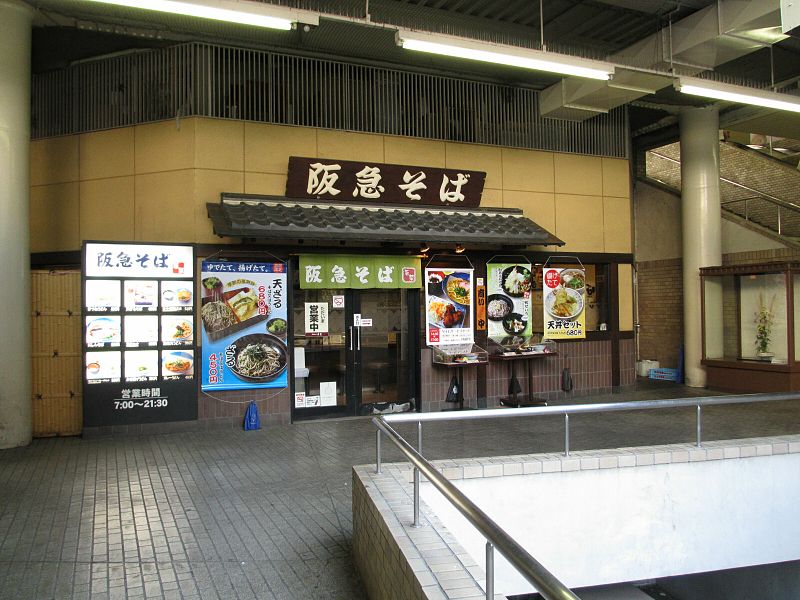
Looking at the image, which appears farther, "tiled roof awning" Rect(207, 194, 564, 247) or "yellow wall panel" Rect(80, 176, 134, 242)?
"yellow wall panel" Rect(80, 176, 134, 242)

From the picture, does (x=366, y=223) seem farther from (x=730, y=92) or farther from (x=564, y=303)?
(x=730, y=92)

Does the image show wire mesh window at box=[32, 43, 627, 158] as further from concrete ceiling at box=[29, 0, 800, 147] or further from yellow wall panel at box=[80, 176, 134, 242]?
yellow wall panel at box=[80, 176, 134, 242]

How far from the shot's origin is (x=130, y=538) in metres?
5.15

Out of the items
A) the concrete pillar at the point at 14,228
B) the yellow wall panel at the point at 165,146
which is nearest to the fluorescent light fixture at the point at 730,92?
the yellow wall panel at the point at 165,146

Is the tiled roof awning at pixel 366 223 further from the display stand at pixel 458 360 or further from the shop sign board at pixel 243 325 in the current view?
the display stand at pixel 458 360

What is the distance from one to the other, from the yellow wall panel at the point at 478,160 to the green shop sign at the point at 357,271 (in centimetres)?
230

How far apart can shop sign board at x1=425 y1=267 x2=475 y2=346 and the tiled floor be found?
1.81 metres

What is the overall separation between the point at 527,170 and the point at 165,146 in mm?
7103

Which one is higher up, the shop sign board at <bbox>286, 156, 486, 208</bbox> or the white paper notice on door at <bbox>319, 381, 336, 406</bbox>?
the shop sign board at <bbox>286, 156, 486, 208</bbox>

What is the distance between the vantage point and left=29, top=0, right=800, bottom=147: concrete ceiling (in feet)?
29.9

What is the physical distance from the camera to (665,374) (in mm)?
14828

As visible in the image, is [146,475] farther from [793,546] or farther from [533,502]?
[793,546]

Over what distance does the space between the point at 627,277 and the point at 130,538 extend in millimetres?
11129

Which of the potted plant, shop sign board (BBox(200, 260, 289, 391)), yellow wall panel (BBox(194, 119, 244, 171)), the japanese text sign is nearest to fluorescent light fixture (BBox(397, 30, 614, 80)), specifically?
yellow wall panel (BBox(194, 119, 244, 171))
